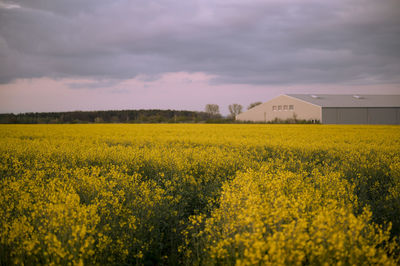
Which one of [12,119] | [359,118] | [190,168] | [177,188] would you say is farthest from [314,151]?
[12,119]

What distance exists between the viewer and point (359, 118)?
131ft

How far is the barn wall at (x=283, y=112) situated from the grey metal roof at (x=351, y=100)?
1.53m

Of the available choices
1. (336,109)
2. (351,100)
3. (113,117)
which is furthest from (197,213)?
(113,117)

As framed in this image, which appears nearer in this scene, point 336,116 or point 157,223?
point 157,223

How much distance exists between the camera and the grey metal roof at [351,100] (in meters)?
40.6

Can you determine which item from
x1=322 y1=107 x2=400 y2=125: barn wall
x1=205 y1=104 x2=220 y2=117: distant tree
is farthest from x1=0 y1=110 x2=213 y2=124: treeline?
x1=322 y1=107 x2=400 y2=125: barn wall

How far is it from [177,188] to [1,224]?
343 cm

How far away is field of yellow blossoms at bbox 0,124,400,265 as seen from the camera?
2775 mm

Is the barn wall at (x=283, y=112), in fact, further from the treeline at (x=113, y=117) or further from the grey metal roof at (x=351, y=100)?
the treeline at (x=113, y=117)

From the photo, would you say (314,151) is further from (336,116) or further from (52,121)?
(52,121)

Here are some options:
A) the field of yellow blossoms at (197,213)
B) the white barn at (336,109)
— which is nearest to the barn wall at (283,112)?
the white barn at (336,109)

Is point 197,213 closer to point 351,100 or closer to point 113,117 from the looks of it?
point 351,100

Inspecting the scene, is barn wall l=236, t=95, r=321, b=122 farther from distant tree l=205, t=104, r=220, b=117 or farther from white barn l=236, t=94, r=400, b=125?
distant tree l=205, t=104, r=220, b=117

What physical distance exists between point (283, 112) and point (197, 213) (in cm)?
4077
